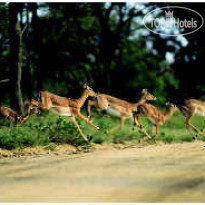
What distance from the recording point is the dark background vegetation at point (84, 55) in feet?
27.5

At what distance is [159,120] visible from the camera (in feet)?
23.7

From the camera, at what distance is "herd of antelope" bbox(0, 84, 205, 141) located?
6582mm

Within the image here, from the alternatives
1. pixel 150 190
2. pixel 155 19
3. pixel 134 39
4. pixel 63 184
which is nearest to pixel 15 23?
pixel 155 19

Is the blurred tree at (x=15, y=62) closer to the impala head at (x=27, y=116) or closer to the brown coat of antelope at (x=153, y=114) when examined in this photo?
the impala head at (x=27, y=116)

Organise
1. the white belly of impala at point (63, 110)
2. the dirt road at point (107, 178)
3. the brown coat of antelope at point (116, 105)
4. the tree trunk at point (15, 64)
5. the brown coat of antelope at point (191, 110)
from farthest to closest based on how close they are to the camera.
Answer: the tree trunk at point (15, 64) → the brown coat of antelope at point (191, 110) → the brown coat of antelope at point (116, 105) → the white belly of impala at point (63, 110) → the dirt road at point (107, 178)

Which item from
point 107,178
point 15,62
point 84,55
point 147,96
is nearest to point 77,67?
point 84,55

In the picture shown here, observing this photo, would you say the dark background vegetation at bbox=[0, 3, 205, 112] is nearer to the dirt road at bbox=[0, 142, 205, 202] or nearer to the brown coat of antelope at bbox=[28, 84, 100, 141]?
the brown coat of antelope at bbox=[28, 84, 100, 141]

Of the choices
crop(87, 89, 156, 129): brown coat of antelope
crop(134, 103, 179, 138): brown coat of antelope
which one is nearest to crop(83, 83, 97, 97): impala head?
crop(87, 89, 156, 129): brown coat of antelope

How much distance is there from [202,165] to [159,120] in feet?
8.40

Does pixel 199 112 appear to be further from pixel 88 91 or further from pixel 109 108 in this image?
pixel 88 91

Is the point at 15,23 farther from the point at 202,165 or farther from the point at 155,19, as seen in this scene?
the point at 202,165

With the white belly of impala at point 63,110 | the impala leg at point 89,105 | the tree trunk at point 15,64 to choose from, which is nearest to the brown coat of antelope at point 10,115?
the white belly of impala at point 63,110

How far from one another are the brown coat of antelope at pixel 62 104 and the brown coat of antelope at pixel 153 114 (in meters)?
1.00

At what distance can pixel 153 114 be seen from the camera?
281 inches
